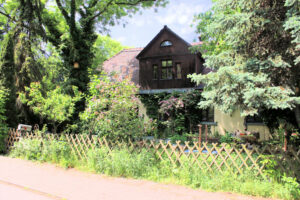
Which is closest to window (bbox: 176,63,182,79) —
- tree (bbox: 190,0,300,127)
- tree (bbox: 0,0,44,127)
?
tree (bbox: 0,0,44,127)

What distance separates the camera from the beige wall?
13986 mm

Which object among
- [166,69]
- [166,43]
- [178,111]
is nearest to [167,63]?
[166,69]

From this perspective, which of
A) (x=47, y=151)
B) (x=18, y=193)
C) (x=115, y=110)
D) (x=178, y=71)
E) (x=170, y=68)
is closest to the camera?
(x=18, y=193)

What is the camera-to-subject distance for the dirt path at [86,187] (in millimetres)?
4785

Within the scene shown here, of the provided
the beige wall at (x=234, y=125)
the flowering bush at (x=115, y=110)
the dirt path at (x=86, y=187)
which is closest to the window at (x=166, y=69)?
the beige wall at (x=234, y=125)

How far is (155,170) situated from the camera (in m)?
6.06

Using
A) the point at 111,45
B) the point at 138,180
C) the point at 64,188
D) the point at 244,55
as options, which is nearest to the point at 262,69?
the point at 244,55

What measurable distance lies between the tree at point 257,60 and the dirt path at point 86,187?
2401 mm

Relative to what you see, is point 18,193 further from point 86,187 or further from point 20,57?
point 20,57

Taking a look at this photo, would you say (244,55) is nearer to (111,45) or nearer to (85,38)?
(85,38)

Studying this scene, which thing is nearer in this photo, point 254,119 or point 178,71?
point 254,119

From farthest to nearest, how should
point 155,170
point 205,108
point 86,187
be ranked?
point 205,108
point 155,170
point 86,187

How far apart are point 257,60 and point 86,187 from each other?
5.64 metres

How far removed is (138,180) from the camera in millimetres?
5910
